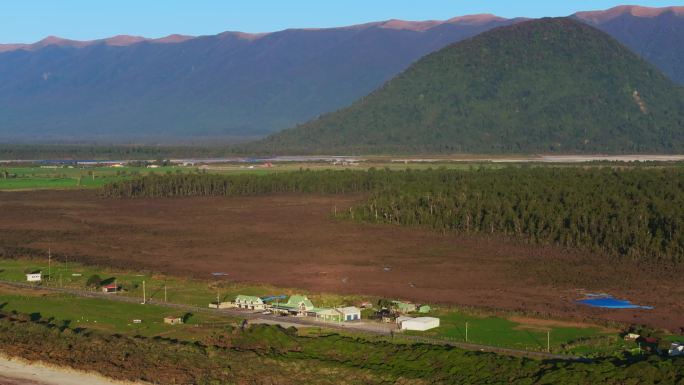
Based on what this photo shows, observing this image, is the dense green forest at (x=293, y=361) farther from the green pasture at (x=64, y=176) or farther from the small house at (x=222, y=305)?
the green pasture at (x=64, y=176)

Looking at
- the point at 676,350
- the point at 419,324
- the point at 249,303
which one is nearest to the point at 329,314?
the point at 419,324

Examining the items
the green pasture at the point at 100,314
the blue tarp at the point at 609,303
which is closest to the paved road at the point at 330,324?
the green pasture at the point at 100,314

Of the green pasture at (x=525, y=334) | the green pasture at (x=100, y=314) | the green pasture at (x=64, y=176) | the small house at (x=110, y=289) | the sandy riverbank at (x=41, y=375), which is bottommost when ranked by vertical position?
the sandy riverbank at (x=41, y=375)

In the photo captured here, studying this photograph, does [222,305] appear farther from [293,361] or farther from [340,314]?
[293,361]

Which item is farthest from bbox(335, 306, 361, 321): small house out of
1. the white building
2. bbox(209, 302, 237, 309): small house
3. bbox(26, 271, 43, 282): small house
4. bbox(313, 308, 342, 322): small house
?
bbox(26, 271, 43, 282): small house

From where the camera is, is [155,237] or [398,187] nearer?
[155,237]

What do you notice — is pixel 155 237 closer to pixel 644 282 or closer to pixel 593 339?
pixel 644 282

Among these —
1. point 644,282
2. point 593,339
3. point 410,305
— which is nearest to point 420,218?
point 644,282
